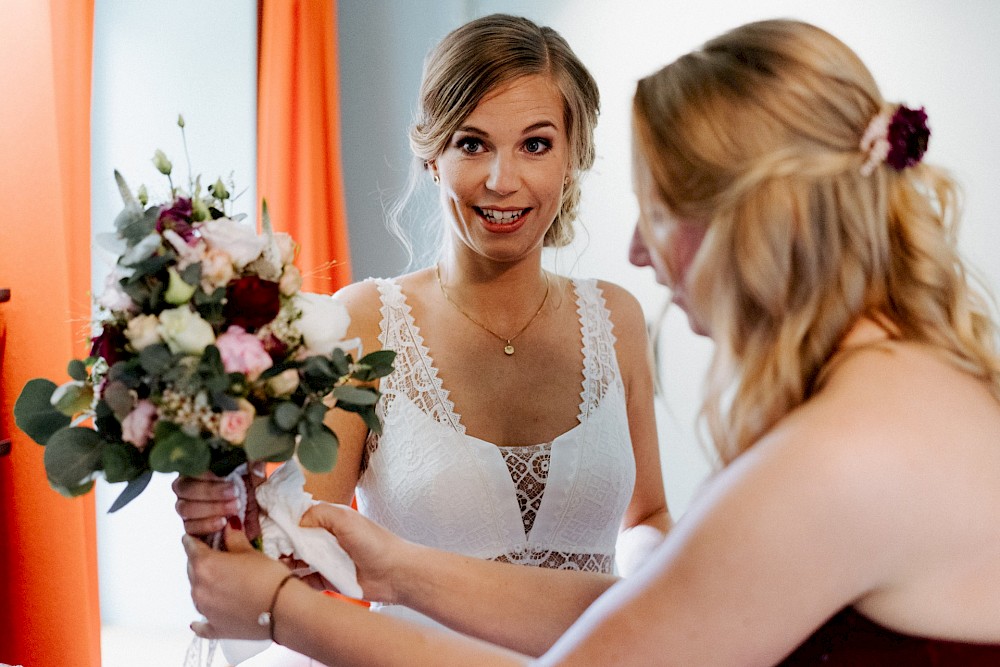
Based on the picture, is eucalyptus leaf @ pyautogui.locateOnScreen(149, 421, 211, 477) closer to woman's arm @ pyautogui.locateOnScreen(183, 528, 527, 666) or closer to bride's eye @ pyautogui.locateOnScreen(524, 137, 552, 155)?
woman's arm @ pyautogui.locateOnScreen(183, 528, 527, 666)

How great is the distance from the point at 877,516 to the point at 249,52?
2603 millimetres

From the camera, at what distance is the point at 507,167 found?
188 centimetres

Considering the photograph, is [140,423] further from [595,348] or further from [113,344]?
[595,348]

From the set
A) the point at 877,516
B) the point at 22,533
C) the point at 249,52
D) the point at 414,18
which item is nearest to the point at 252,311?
the point at 877,516

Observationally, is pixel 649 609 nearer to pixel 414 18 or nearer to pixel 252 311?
pixel 252 311

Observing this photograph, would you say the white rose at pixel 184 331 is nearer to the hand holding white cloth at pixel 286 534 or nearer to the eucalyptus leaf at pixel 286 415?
the eucalyptus leaf at pixel 286 415

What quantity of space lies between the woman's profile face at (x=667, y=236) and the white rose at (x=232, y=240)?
500 millimetres

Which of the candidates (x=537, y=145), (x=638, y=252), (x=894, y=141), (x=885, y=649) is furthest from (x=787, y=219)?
(x=537, y=145)

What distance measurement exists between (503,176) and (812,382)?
35.5 inches

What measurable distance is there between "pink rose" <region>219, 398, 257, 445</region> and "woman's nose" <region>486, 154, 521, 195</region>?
83 cm

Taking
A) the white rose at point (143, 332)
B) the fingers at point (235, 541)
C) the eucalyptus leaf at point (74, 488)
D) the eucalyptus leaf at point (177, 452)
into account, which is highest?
the white rose at point (143, 332)

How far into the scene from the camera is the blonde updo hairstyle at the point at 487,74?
74.0 inches

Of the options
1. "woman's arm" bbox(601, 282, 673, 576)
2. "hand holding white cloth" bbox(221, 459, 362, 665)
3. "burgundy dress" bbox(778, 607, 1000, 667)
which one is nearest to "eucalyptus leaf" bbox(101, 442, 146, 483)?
"hand holding white cloth" bbox(221, 459, 362, 665)

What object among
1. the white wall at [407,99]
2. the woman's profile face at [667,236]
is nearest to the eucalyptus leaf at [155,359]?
the woman's profile face at [667,236]
